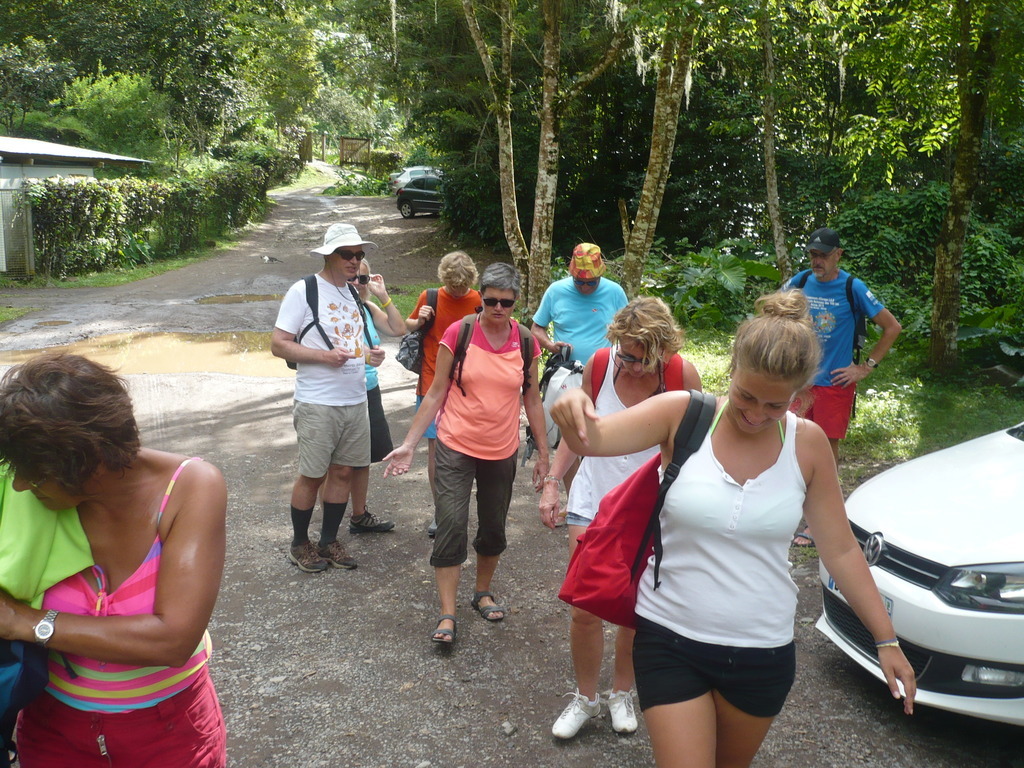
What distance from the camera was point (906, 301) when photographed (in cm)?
1439

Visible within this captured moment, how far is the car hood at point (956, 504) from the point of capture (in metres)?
3.84

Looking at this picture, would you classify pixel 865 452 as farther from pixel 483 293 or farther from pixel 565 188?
pixel 565 188

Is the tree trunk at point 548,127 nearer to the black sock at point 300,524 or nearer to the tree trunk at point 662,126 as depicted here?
the tree trunk at point 662,126

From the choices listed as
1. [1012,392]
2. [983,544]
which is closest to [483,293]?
[983,544]

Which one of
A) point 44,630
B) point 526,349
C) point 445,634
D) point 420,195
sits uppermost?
point 44,630

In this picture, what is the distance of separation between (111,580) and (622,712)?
2.53 metres

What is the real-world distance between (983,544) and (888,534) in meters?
0.44

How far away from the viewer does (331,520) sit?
5.59 meters

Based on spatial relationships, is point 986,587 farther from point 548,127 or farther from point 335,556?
point 548,127

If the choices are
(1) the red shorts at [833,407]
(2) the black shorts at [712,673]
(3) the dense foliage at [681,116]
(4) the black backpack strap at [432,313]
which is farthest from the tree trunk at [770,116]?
(2) the black shorts at [712,673]

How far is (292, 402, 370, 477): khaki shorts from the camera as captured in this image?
5305mm

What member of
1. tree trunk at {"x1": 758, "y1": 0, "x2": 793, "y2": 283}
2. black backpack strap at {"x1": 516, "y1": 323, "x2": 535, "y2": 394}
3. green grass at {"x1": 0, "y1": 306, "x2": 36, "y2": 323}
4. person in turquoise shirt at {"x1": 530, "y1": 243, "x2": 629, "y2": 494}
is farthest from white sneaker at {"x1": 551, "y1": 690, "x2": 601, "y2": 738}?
green grass at {"x1": 0, "y1": 306, "x2": 36, "y2": 323}

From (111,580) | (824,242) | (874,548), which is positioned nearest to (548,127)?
(824,242)

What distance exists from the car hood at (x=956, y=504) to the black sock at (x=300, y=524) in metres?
3.12
